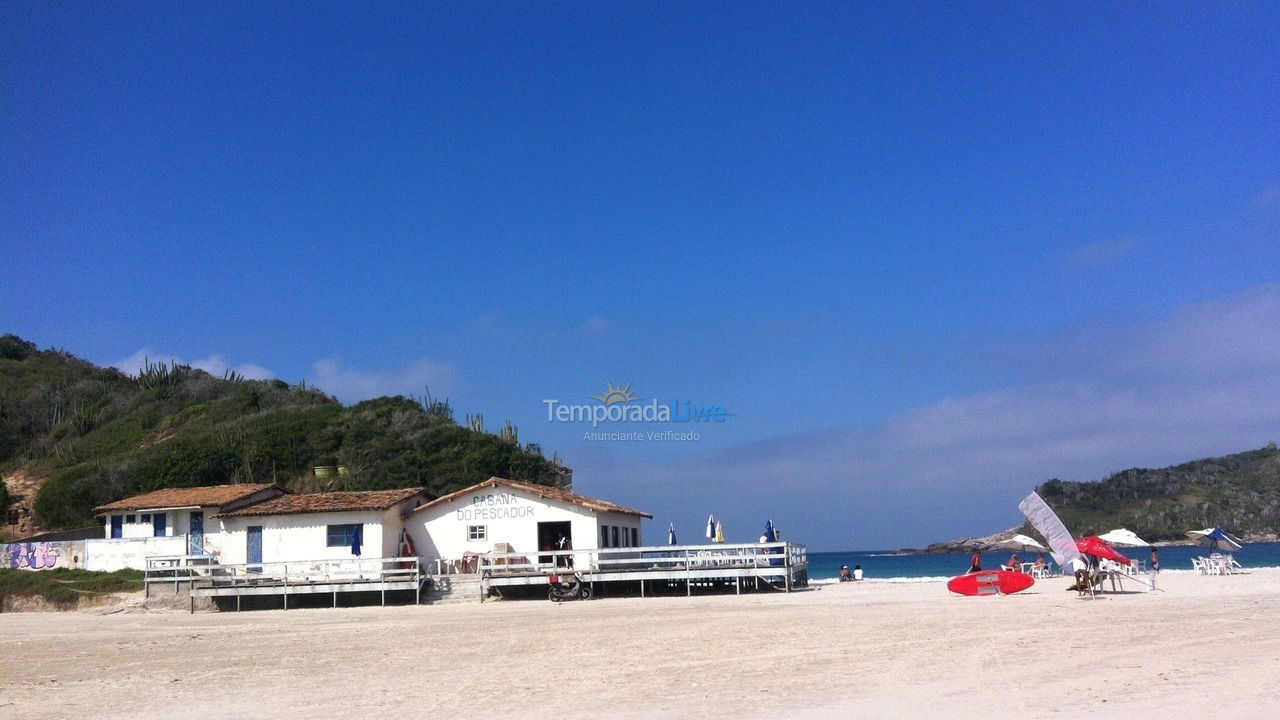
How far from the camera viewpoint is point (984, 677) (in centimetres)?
1096

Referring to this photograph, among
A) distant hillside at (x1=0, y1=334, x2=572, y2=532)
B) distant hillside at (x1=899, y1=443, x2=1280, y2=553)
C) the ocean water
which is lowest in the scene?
the ocean water

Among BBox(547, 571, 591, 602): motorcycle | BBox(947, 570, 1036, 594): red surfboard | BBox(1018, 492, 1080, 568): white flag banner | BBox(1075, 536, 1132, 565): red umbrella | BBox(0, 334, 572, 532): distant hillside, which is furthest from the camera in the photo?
BBox(0, 334, 572, 532): distant hillside

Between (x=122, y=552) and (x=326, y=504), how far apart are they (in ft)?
26.1

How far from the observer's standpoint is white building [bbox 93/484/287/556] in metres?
31.6

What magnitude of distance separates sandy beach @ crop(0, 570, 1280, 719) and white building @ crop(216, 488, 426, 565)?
7.12 metres

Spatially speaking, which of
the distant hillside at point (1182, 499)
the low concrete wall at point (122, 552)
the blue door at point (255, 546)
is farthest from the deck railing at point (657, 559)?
the distant hillside at point (1182, 499)

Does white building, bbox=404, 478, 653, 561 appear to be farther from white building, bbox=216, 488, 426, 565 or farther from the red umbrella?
the red umbrella

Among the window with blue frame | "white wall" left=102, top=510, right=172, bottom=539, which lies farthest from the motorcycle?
"white wall" left=102, top=510, right=172, bottom=539

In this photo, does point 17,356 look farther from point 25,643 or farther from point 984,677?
point 984,677

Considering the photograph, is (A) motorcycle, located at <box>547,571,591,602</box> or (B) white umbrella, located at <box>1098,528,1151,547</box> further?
(B) white umbrella, located at <box>1098,528,1151,547</box>

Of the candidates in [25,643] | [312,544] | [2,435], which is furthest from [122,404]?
[25,643]

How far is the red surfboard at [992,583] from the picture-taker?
22859 mm

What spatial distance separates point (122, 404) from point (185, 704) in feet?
170

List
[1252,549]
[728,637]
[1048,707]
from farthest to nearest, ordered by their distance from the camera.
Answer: [1252,549] → [728,637] → [1048,707]
